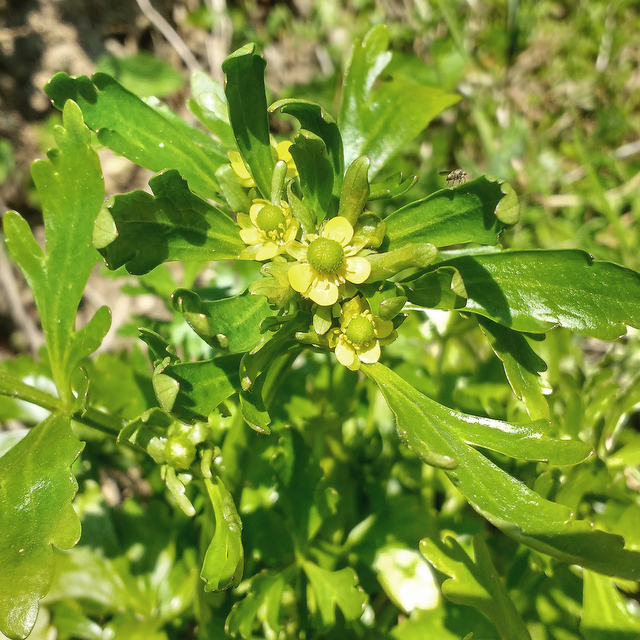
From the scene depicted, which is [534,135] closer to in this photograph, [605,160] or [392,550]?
[605,160]

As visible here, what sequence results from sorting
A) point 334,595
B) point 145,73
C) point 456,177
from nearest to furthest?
point 456,177, point 334,595, point 145,73

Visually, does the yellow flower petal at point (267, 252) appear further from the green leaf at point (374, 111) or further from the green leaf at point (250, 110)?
the green leaf at point (374, 111)

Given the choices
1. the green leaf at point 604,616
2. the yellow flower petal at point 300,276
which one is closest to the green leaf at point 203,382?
the yellow flower petal at point 300,276

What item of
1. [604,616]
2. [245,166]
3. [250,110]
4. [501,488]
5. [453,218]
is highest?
[250,110]

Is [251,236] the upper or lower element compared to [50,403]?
upper

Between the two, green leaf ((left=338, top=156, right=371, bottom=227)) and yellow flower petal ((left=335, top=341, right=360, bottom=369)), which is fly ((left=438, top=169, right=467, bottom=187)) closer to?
green leaf ((left=338, top=156, right=371, bottom=227))

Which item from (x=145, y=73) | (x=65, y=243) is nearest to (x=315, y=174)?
(x=65, y=243)

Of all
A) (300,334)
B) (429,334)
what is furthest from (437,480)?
(300,334)

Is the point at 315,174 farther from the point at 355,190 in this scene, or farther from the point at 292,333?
the point at 292,333
